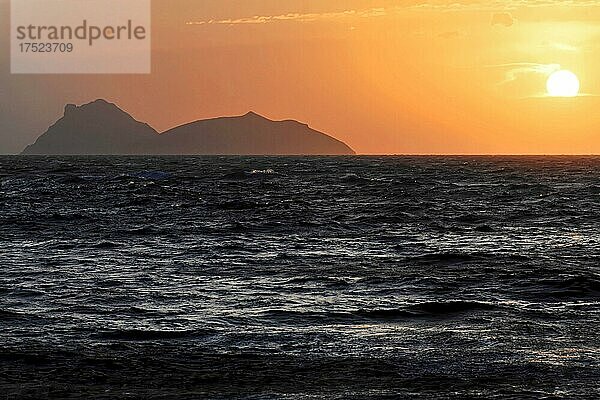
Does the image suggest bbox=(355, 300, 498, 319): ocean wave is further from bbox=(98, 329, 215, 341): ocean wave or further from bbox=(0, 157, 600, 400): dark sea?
bbox=(98, 329, 215, 341): ocean wave

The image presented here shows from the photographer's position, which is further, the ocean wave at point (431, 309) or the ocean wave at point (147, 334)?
the ocean wave at point (431, 309)

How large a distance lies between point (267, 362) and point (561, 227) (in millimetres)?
30415

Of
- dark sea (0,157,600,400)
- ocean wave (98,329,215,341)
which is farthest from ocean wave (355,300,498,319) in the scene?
ocean wave (98,329,215,341)

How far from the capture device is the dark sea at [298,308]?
13602mm

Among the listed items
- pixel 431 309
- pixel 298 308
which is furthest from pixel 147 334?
pixel 431 309

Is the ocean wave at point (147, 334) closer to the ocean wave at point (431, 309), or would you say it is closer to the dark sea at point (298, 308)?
the dark sea at point (298, 308)

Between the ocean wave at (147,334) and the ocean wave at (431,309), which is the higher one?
the ocean wave at (147,334)

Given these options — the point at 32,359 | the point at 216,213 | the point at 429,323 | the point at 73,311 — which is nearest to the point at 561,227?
the point at 216,213

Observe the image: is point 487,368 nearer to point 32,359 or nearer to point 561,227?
point 32,359

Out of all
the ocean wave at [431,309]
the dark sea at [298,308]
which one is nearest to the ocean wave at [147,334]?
the dark sea at [298,308]

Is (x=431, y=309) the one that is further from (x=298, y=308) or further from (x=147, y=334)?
(x=147, y=334)

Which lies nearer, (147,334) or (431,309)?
(147,334)

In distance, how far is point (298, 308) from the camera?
20.0 metres

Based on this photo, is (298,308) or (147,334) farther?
(298,308)
